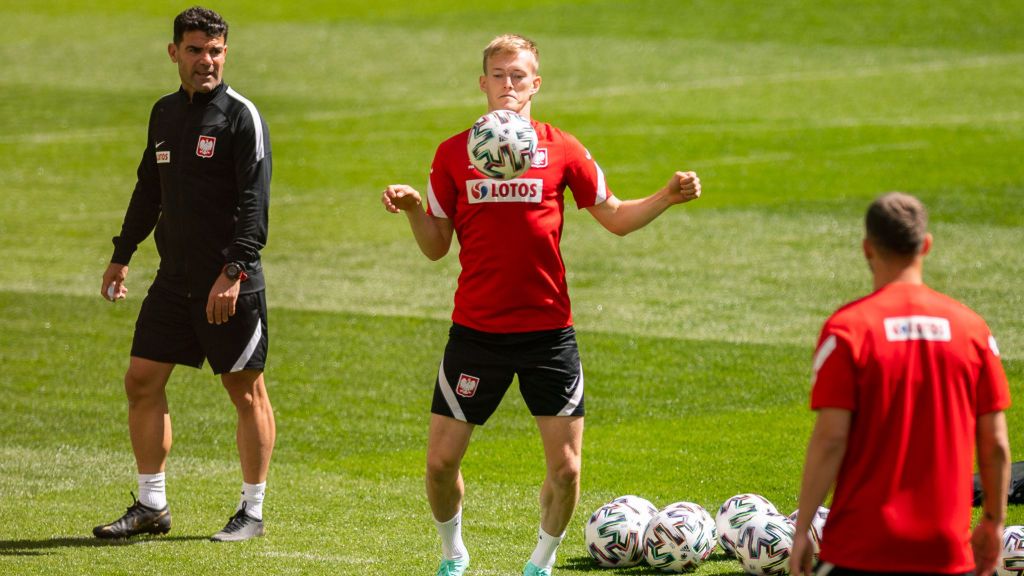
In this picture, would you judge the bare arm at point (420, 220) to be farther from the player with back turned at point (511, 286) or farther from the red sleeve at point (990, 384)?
the red sleeve at point (990, 384)

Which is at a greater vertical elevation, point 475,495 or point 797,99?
point 797,99

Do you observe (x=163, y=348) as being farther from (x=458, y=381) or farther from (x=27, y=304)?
(x=27, y=304)

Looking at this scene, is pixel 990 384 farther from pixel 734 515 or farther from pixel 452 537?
pixel 452 537

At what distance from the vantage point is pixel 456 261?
17.3 m

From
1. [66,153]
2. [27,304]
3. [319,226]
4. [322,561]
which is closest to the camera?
[322,561]

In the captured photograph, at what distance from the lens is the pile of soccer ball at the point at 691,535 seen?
7418 mm

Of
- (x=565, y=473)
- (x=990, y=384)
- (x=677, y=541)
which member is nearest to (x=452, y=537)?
(x=565, y=473)

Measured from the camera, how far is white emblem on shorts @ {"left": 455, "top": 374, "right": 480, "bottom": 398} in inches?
272

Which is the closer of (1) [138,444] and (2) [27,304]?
(1) [138,444]

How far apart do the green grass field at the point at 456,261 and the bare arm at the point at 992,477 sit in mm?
2717

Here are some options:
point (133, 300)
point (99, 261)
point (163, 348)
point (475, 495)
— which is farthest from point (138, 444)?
point (99, 261)

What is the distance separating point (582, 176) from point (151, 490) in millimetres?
2911

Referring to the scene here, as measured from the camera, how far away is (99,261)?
17.3 metres

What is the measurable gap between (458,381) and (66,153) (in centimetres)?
1920
